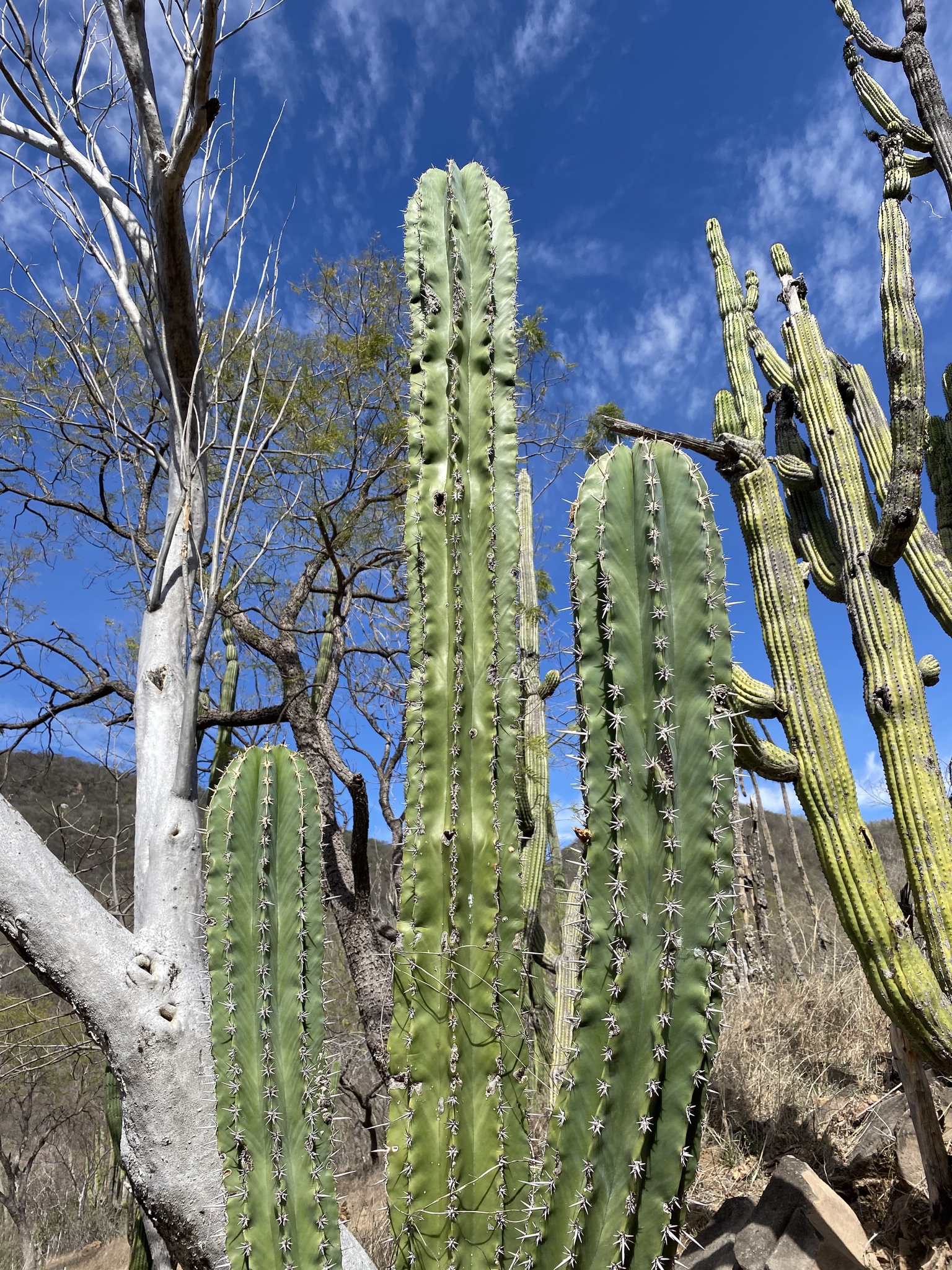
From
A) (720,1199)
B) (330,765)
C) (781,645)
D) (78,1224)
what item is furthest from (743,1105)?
(78,1224)

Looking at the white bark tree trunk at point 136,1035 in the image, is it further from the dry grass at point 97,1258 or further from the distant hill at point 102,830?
the dry grass at point 97,1258

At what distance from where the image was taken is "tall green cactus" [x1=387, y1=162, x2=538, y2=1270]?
1500 mm

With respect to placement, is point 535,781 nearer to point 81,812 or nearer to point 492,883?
point 492,883

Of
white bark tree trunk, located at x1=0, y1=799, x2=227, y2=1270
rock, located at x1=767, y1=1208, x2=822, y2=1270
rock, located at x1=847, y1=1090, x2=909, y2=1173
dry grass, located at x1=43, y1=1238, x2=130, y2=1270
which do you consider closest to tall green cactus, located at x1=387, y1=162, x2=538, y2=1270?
white bark tree trunk, located at x1=0, y1=799, x2=227, y2=1270

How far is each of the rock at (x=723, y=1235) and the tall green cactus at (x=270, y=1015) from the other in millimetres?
2129

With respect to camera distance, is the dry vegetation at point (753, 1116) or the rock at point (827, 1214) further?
the dry vegetation at point (753, 1116)

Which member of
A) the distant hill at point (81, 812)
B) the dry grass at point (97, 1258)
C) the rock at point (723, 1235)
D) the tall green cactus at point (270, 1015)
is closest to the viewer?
the tall green cactus at point (270, 1015)

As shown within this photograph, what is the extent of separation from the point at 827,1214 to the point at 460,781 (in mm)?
2741

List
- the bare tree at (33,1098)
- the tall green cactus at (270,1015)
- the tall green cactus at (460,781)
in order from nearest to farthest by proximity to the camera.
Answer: the tall green cactus at (460,781)
the tall green cactus at (270,1015)
the bare tree at (33,1098)

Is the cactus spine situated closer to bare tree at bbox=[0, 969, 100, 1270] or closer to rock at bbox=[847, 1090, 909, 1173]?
rock at bbox=[847, 1090, 909, 1173]

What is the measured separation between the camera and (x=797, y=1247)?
9.46 ft

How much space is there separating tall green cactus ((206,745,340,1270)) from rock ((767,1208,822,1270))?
209 centimetres

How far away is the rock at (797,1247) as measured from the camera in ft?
9.31

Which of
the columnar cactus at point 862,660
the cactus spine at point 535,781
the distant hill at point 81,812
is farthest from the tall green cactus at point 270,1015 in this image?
the distant hill at point 81,812
